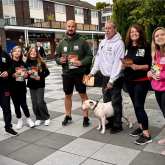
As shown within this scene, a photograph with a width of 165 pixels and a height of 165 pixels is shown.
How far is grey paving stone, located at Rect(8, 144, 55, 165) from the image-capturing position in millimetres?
3227

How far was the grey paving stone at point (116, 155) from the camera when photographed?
3.01 metres

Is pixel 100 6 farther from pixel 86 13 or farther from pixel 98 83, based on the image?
pixel 86 13

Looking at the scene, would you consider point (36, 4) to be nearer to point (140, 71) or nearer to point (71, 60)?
point (71, 60)

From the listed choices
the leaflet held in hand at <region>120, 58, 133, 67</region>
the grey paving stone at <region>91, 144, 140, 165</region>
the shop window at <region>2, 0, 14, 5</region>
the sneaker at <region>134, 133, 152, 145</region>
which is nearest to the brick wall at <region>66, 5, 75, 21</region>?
the shop window at <region>2, 0, 14, 5</region>

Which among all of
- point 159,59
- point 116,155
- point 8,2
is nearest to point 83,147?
point 116,155

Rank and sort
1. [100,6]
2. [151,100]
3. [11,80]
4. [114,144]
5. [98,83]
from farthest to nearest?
[98,83], [100,6], [151,100], [11,80], [114,144]

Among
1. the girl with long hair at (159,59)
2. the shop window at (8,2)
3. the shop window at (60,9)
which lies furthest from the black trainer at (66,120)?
the shop window at (60,9)

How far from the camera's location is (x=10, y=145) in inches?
151

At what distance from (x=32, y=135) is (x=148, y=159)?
2.35 m

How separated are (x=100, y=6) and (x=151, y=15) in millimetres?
1733

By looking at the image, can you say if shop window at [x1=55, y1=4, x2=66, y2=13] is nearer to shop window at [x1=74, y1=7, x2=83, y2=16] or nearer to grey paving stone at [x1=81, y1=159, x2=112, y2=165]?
shop window at [x1=74, y1=7, x2=83, y2=16]

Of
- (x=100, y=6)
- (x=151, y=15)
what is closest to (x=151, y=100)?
(x=151, y=15)

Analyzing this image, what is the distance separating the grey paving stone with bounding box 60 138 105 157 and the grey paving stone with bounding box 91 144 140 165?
4.3 inches

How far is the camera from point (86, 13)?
42000 mm
